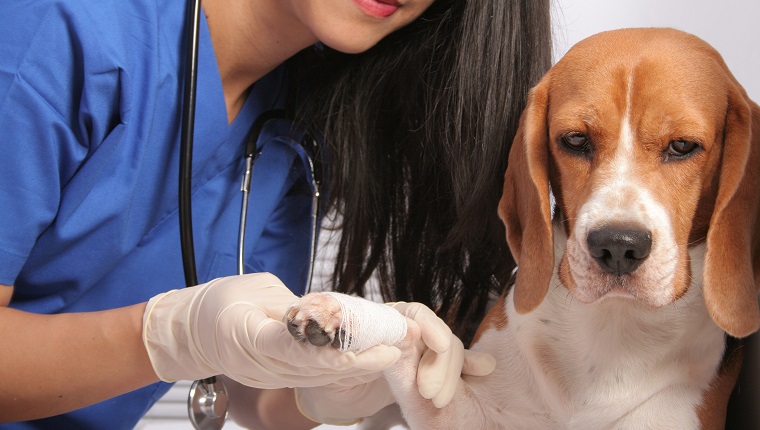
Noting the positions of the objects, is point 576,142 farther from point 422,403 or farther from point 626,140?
point 422,403

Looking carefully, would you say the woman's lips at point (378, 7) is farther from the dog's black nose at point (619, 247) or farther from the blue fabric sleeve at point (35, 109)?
the dog's black nose at point (619, 247)

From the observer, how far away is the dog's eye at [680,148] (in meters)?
1.34

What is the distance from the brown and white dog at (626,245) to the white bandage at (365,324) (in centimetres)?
16

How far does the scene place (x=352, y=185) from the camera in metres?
1.87

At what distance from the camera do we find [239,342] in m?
1.37

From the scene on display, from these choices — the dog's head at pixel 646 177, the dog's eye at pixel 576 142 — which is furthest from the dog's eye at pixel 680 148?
the dog's eye at pixel 576 142

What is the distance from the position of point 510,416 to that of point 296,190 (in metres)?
0.80

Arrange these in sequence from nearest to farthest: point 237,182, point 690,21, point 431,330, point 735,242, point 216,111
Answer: point 735,242 → point 431,330 → point 216,111 → point 237,182 → point 690,21

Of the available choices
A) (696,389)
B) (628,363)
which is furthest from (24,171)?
(696,389)

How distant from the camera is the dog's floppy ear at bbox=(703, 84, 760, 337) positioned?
4.21 ft

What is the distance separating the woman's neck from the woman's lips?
20cm

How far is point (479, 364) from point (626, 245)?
400mm

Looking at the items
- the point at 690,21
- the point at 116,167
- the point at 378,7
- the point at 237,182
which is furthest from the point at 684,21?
the point at 116,167

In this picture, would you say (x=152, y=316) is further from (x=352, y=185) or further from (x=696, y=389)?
(x=696, y=389)
